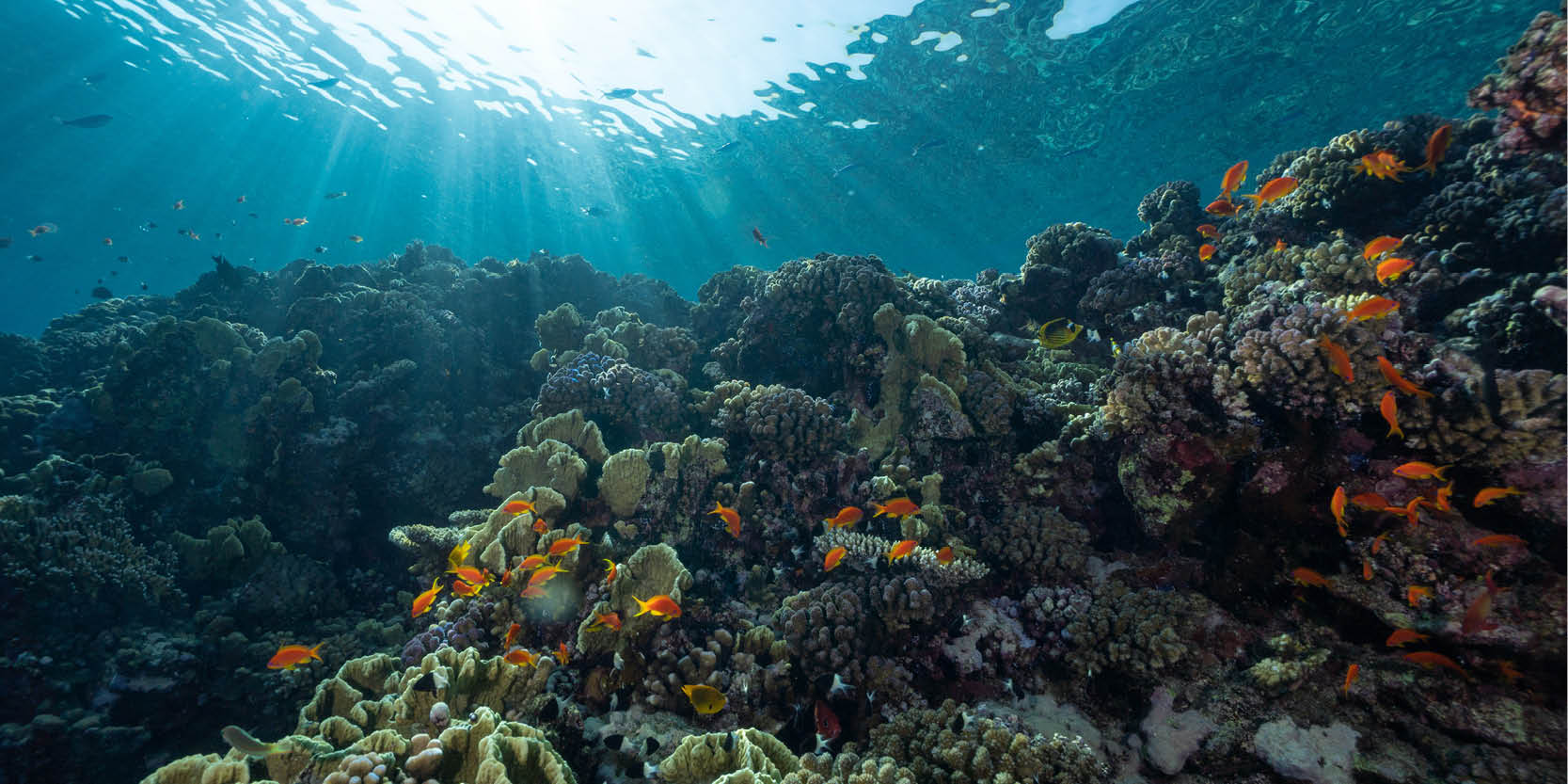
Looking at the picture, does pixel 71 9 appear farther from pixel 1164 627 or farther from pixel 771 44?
pixel 1164 627

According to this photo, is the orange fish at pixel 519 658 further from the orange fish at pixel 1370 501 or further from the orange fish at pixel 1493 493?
the orange fish at pixel 1493 493

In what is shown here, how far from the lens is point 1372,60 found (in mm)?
20406

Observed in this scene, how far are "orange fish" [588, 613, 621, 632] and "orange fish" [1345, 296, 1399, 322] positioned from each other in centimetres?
593

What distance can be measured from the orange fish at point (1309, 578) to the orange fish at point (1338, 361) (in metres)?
1.35

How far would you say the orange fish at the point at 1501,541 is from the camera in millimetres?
3162

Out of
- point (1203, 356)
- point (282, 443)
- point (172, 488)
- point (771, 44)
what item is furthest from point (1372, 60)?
point (172, 488)

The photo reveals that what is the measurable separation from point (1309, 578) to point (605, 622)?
5.09 m

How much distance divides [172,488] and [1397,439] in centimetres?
1445

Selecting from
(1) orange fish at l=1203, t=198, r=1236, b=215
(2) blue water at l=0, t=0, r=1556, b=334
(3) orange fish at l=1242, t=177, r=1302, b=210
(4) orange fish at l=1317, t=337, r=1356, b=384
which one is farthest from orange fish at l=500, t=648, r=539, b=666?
(2) blue water at l=0, t=0, r=1556, b=334

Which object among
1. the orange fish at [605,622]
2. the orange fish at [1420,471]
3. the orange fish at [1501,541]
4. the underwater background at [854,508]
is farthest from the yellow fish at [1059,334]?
the orange fish at [605,622]

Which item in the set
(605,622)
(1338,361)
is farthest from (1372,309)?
(605,622)

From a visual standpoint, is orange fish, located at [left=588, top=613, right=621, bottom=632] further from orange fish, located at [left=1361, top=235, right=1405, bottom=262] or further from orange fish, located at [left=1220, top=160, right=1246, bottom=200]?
orange fish, located at [left=1361, top=235, right=1405, bottom=262]

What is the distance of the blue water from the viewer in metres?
18.8

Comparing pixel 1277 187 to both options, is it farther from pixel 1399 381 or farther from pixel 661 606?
pixel 661 606
